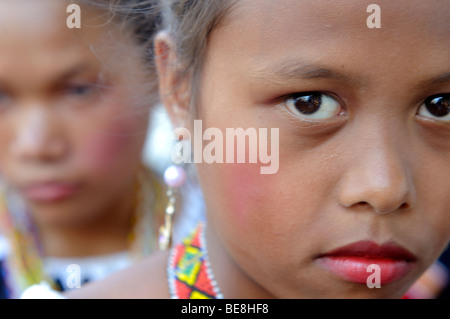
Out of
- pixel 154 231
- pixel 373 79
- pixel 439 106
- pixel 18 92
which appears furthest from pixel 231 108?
pixel 154 231

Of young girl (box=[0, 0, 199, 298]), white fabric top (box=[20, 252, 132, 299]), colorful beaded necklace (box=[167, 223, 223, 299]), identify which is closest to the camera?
colorful beaded necklace (box=[167, 223, 223, 299])

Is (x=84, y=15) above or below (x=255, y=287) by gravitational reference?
above

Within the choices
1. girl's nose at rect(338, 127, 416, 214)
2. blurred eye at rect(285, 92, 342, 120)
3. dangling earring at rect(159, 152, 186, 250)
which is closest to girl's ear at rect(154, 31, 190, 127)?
dangling earring at rect(159, 152, 186, 250)

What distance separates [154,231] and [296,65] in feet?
3.55

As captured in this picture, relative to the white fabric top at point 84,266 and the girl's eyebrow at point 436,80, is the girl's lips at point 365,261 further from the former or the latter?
the white fabric top at point 84,266

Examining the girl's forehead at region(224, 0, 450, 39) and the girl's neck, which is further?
the girl's neck

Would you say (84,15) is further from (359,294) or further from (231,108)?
(359,294)

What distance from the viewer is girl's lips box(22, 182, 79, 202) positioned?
1.47 m

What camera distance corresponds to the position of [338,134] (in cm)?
84

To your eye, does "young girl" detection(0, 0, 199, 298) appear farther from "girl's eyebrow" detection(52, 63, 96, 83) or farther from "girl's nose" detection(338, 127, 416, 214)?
"girl's nose" detection(338, 127, 416, 214)

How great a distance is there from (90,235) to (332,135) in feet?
3.51

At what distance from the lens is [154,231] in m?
1.77

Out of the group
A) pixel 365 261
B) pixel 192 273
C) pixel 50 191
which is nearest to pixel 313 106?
pixel 365 261

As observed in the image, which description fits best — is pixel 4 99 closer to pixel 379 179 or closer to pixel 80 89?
pixel 80 89
